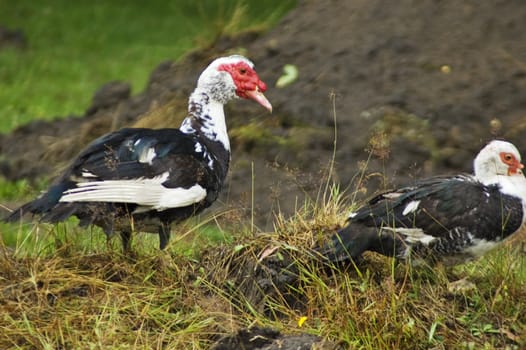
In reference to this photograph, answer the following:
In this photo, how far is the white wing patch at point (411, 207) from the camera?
605 cm

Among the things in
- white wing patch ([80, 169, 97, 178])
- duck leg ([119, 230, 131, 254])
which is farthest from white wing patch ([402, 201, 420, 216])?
white wing patch ([80, 169, 97, 178])

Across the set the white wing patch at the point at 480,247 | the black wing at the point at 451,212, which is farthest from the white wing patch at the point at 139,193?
the white wing patch at the point at 480,247

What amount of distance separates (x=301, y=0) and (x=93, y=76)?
4253mm

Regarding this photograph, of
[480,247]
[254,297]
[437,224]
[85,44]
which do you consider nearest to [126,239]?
[254,297]

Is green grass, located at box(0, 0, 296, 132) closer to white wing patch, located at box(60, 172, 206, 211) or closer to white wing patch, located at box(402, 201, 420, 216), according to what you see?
white wing patch, located at box(60, 172, 206, 211)

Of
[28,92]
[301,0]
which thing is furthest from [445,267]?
[28,92]

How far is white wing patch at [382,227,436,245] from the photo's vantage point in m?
6.00

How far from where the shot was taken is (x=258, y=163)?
29.7 feet

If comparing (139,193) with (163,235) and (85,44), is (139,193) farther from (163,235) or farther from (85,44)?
(85,44)

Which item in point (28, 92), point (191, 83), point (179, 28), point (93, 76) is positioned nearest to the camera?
point (191, 83)

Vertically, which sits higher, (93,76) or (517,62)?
(517,62)

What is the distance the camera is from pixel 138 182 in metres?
6.18

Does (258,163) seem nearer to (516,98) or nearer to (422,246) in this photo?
(516,98)

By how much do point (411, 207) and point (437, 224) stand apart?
17 centimetres
